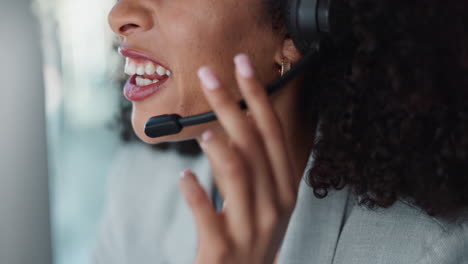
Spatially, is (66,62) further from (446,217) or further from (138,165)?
(446,217)

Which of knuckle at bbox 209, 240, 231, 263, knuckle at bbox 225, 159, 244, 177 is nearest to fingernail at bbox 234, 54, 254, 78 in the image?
knuckle at bbox 225, 159, 244, 177

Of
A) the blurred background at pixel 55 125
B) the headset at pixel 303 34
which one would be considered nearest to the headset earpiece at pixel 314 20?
the headset at pixel 303 34

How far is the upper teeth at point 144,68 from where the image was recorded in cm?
93

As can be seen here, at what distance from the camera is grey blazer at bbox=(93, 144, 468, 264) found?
937 millimetres

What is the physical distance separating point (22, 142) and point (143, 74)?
64 cm

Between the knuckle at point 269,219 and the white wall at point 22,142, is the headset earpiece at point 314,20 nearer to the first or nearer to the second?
the knuckle at point 269,219

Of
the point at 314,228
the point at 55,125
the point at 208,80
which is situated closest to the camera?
the point at 208,80

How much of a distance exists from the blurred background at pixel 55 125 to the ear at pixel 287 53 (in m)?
0.70

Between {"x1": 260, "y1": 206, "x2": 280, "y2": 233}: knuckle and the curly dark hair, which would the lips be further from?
{"x1": 260, "y1": 206, "x2": 280, "y2": 233}: knuckle

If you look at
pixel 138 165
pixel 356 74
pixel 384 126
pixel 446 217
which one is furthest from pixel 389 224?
pixel 138 165

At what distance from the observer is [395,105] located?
2.70ft

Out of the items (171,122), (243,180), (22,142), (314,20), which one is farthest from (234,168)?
(22,142)

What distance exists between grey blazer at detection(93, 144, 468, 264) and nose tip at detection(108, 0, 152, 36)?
1.40 ft

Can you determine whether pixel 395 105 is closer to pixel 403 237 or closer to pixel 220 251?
pixel 403 237
